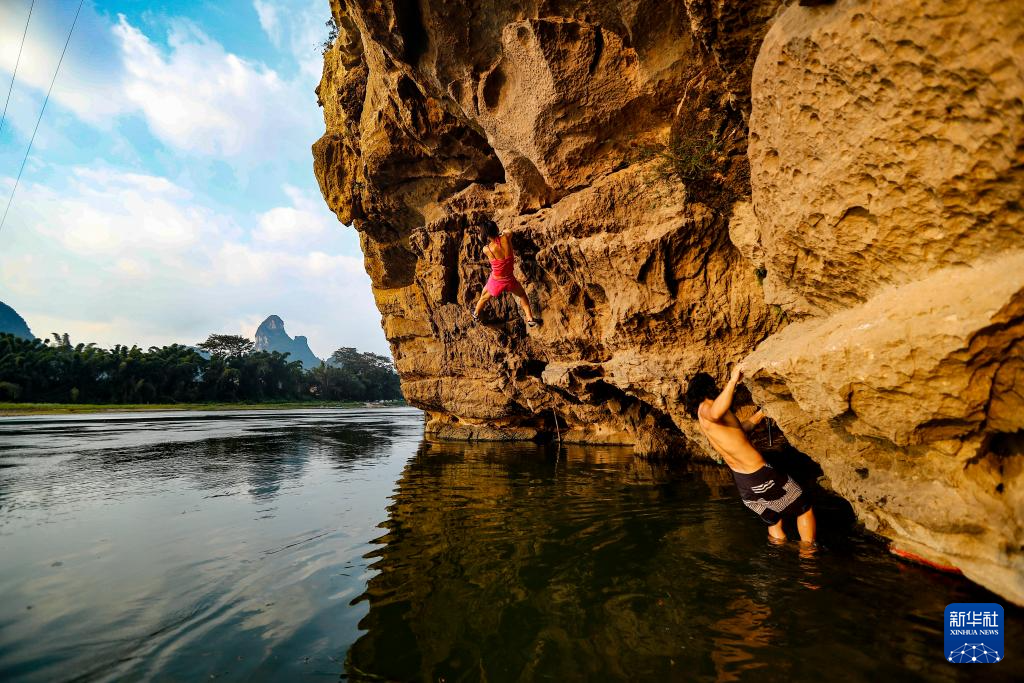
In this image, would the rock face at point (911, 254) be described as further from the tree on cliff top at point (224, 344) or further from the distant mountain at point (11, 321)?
the distant mountain at point (11, 321)

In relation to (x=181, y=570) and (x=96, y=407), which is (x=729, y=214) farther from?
(x=96, y=407)

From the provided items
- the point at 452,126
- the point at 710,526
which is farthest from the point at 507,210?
the point at 710,526

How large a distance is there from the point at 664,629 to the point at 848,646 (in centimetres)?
120

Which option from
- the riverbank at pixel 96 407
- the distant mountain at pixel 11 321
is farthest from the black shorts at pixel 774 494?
the distant mountain at pixel 11 321

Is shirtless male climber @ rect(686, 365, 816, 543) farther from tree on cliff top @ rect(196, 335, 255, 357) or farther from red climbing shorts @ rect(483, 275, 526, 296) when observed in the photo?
tree on cliff top @ rect(196, 335, 255, 357)

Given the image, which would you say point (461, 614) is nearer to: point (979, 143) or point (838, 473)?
point (838, 473)

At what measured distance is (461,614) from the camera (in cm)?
381

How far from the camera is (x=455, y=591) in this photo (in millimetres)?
4277

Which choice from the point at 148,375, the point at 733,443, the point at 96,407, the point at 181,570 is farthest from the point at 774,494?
the point at 148,375

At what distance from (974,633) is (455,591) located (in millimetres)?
3916

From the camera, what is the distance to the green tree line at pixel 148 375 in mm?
45125

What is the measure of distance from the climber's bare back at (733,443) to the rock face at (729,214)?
473 millimetres

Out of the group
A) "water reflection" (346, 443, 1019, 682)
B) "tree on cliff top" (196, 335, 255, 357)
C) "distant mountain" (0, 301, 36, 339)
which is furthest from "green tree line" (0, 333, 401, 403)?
"distant mountain" (0, 301, 36, 339)

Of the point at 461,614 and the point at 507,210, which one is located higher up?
the point at 507,210
